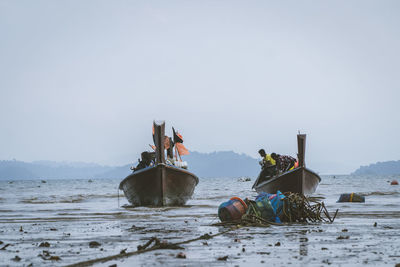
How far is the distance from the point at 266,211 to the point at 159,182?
27.4 feet

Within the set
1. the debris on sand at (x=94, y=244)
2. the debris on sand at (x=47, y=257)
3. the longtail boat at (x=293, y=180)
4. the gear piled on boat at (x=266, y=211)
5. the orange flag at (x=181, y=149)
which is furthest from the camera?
the longtail boat at (x=293, y=180)

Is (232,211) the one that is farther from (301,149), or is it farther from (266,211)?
(301,149)

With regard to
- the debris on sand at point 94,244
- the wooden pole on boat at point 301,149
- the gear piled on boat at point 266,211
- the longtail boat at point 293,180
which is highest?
the wooden pole on boat at point 301,149

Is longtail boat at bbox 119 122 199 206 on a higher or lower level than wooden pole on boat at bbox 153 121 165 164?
lower

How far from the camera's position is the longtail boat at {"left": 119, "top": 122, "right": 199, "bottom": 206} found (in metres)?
19.5

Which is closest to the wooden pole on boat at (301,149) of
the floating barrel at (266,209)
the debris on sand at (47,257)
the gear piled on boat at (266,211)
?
the gear piled on boat at (266,211)

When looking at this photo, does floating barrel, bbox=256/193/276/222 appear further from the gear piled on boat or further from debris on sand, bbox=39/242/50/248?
debris on sand, bbox=39/242/50/248

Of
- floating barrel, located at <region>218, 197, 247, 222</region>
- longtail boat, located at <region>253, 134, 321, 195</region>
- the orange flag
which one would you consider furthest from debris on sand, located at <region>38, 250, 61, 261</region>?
longtail boat, located at <region>253, 134, 321, 195</region>

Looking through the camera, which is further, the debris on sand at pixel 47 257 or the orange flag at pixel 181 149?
the orange flag at pixel 181 149

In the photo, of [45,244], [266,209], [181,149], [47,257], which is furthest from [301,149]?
[47,257]

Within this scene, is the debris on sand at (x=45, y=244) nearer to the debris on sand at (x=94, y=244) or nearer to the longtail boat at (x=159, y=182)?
the debris on sand at (x=94, y=244)

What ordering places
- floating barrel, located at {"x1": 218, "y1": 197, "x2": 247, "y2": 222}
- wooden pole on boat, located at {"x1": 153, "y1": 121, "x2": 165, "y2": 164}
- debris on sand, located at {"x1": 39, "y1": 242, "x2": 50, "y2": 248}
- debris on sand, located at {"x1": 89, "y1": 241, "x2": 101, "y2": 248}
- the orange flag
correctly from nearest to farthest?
debris on sand, located at {"x1": 89, "y1": 241, "x2": 101, "y2": 248}
debris on sand, located at {"x1": 39, "y1": 242, "x2": 50, "y2": 248}
floating barrel, located at {"x1": 218, "y1": 197, "x2": 247, "y2": 222}
wooden pole on boat, located at {"x1": 153, "y1": 121, "x2": 165, "y2": 164}
the orange flag

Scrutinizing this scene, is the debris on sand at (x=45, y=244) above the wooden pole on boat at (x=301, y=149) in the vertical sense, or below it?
below

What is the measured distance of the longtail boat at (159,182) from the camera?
19.5 metres
